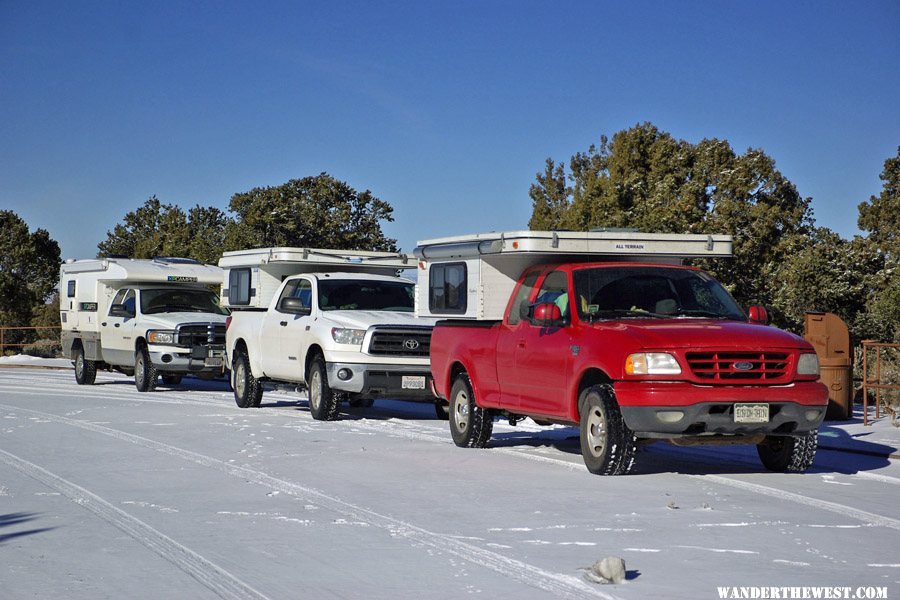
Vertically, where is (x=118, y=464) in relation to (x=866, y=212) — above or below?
below

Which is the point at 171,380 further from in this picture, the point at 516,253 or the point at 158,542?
the point at 158,542

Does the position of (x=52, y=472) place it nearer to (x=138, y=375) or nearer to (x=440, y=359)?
(x=440, y=359)

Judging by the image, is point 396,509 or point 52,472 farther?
point 52,472

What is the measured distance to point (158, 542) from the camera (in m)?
8.32

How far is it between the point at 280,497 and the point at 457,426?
4.43 meters

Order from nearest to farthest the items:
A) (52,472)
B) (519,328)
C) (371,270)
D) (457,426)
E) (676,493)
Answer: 1. (676,493)
2. (52,472)
3. (519,328)
4. (457,426)
5. (371,270)

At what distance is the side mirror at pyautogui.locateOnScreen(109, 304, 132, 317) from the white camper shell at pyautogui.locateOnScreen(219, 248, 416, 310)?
4.08 metres

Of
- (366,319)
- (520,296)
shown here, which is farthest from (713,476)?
(366,319)

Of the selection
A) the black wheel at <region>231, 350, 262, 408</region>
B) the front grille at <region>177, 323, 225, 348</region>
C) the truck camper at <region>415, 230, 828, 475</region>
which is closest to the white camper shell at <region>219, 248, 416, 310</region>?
the black wheel at <region>231, 350, 262, 408</region>

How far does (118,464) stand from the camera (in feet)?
41.5

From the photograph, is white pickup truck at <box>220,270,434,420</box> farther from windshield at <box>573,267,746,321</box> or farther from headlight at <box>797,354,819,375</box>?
headlight at <box>797,354,819,375</box>

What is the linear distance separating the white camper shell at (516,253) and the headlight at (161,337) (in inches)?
398

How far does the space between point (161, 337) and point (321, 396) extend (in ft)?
23.3

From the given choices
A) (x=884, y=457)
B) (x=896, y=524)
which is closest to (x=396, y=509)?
(x=896, y=524)
